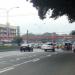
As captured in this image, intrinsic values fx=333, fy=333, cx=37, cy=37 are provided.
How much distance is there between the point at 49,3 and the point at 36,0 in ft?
4.37

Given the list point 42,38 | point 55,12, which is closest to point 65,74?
point 55,12

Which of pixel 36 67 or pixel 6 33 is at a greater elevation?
pixel 6 33

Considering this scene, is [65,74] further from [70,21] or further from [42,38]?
[42,38]

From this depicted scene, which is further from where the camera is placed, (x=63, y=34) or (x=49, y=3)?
(x=63, y=34)

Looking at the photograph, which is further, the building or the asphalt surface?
the building

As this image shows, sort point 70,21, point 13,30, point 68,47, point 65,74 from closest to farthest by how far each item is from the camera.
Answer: point 65,74 < point 70,21 < point 68,47 < point 13,30

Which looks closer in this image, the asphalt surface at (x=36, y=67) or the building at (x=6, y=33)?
the asphalt surface at (x=36, y=67)

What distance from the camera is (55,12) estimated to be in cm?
3994

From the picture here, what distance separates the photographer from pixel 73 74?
18703 mm

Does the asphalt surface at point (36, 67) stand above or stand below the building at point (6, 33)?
below

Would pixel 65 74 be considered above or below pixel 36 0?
below

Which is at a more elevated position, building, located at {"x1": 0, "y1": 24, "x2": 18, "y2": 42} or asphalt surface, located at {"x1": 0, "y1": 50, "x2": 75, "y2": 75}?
building, located at {"x1": 0, "y1": 24, "x2": 18, "y2": 42}

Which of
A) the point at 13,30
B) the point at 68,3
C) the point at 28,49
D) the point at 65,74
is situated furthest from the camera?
the point at 13,30

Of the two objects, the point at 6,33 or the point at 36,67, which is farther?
the point at 6,33
